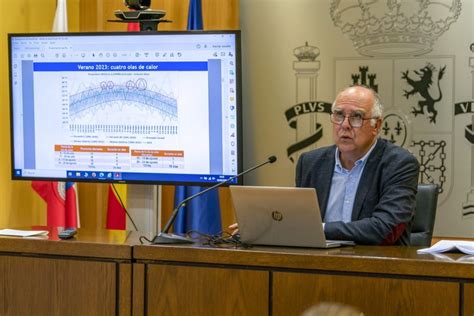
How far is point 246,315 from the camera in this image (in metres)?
2.51

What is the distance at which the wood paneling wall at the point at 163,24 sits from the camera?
458 centimetres

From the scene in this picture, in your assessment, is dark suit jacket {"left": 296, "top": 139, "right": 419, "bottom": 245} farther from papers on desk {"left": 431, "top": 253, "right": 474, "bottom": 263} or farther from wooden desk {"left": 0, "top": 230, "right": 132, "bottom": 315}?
wooden desk {"left": 0, "top": 230, "right": 132, "bottom": 315}

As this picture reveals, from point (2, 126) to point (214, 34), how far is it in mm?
1586

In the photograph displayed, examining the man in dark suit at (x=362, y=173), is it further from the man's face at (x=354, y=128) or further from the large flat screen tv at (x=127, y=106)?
the large flat screen tv at (x=127, y=106)

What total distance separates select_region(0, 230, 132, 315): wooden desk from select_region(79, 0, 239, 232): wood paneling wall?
185cm

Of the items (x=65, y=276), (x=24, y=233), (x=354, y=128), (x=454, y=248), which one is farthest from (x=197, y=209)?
(x=454, y=248)

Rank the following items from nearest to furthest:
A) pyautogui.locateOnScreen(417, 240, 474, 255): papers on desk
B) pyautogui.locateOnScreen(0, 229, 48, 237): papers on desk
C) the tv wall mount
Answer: pyautogui.locateOnScreen(417, 240, 474, 255): papers on desk < pyautogui.locateOnScreen(0, 229, 48, 237): papers on desk < the tv wall mount

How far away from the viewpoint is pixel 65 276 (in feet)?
8.96

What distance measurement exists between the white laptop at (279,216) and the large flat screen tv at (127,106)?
69 cm

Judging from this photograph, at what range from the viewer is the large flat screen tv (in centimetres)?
332

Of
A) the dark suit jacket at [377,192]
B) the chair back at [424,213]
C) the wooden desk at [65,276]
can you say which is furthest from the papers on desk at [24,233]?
the chair back at [424,213]

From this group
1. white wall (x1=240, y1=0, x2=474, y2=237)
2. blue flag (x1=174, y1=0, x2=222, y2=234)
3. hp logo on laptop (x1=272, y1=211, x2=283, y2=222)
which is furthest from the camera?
blue flag (x1=174, y1=0, x2=222, y2=234)

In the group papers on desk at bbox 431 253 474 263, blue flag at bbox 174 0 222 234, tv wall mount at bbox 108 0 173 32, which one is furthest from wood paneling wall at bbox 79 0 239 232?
papers on desk at bbox 431 253 474 263

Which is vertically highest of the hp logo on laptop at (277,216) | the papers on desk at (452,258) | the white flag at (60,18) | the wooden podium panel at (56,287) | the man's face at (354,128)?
the white flag at (60,18)
